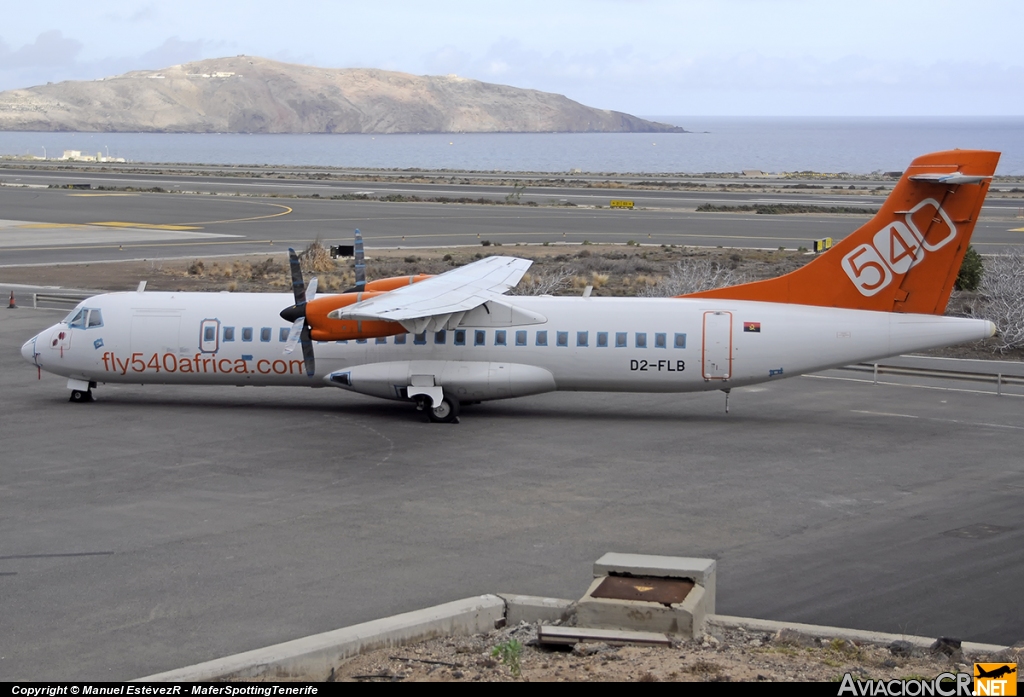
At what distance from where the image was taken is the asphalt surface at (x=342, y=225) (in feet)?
215

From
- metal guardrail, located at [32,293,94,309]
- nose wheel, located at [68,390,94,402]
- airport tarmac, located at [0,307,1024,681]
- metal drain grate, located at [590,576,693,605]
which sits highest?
metal guardrail, located at [32,293,94,309]

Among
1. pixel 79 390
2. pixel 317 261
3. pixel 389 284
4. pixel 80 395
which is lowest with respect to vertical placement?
pixel 80 395

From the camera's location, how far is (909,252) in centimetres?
2605

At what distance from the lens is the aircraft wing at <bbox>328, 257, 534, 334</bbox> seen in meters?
23.6

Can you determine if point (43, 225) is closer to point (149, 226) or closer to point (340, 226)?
point (149, 226)

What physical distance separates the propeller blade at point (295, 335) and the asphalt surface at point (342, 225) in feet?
124

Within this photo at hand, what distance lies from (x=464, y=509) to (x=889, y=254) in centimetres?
1309

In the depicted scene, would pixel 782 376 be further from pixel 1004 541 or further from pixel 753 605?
Result: pixel 753 605

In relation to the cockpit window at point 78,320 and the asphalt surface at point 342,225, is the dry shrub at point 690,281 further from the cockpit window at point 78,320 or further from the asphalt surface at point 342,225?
the cockpit window at point 78,320

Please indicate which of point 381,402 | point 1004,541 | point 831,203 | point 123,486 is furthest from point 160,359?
point 831,203

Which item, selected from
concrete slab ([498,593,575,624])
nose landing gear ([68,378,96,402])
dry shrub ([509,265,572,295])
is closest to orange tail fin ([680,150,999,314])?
concrete slab ([498,593,575,624])

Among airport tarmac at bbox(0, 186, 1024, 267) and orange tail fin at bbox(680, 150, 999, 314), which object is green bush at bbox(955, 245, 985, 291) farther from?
orange tail fin at bbox(680, 150, 999, 314)

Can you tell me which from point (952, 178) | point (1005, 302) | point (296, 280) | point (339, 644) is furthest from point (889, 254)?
point (339, 644)

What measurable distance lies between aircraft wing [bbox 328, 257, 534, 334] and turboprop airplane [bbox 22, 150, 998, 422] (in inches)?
2.8
